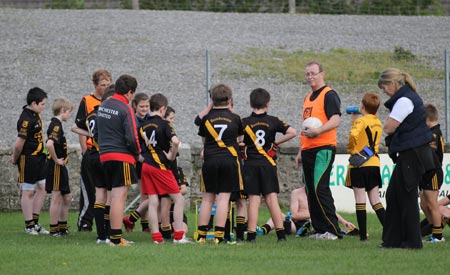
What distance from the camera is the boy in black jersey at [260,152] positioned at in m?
11.5

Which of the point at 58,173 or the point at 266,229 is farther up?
the point at 58,173

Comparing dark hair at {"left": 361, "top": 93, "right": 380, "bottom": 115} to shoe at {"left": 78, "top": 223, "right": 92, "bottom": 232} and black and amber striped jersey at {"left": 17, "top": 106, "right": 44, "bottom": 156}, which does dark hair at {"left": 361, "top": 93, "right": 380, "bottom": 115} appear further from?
black and amber striped jersey at {"left": 17, "top": 106, "right": 44, "bottom": 156}

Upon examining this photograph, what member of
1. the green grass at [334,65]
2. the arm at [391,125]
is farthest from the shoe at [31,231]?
the green grass at [334,65]

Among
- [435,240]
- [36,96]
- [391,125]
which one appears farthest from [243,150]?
[36,96]

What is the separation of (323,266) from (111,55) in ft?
53.8

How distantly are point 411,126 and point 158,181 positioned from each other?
9.89 feet

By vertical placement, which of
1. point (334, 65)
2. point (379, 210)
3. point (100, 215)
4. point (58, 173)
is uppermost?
point (334, 65)

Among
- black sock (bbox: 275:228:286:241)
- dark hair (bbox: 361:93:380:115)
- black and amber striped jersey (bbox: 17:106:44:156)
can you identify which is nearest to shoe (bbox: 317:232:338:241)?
black sock (bbox: 275:228:286:241)

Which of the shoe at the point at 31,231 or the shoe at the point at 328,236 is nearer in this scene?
the shoe at the point at 328,236

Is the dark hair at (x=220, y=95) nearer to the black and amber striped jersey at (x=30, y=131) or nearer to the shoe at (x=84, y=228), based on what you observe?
the black and amber striped jersey at (x=30, y=131)

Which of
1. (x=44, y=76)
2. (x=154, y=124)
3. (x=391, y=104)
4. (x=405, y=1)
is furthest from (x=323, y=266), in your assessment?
(x=405, y=1)

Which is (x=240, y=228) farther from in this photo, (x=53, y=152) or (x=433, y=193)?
(x=53, y=152)

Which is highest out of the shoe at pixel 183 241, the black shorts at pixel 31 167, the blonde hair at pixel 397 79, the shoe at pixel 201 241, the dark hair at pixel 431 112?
the blonde hair at pixel 397 79

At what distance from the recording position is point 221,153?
36.7ft
